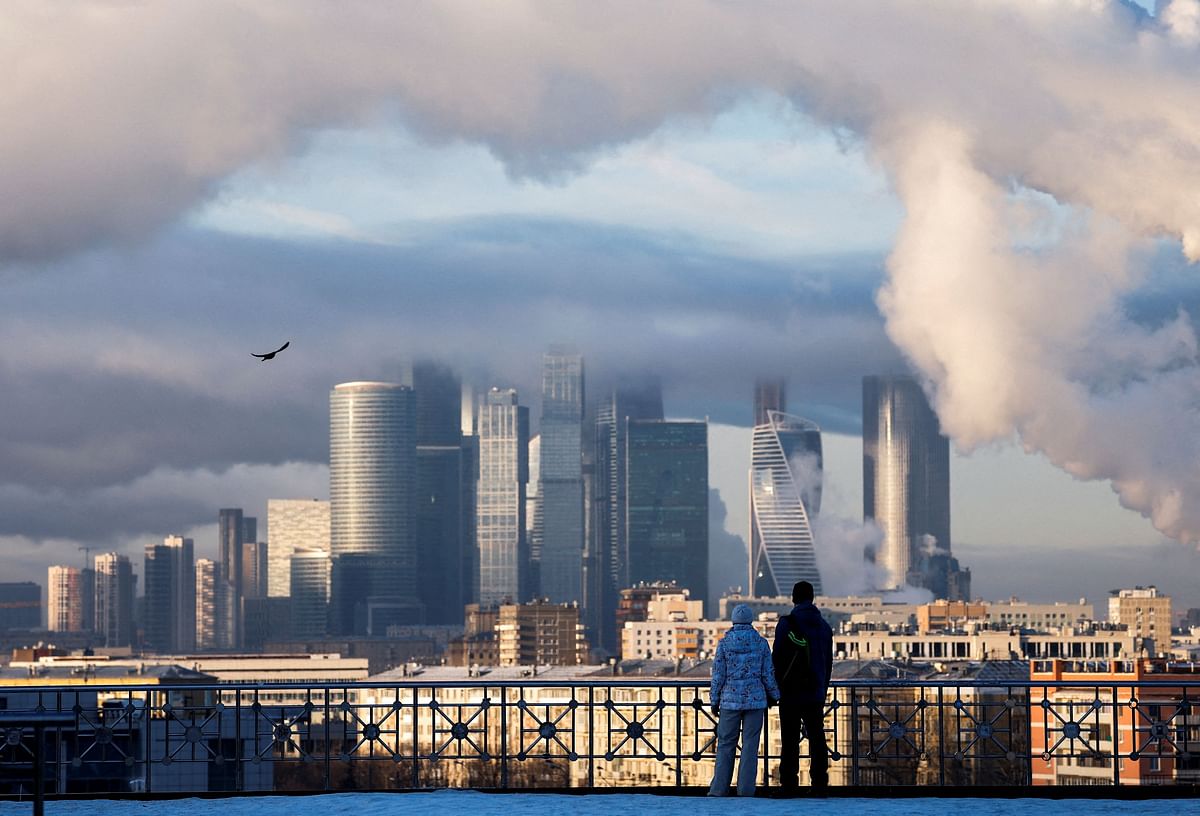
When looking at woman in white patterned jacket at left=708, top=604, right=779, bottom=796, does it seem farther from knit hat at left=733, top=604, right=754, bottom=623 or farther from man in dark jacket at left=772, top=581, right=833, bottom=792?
man in dark jacket at left=772, top=581, right=833, bottom=792

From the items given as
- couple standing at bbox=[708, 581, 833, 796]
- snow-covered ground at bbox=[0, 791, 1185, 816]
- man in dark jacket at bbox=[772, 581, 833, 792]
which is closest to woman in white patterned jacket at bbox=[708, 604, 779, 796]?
couple standing at bbox=[708, 581, 833, 796]

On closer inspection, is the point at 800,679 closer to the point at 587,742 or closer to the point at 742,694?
the point at 742,694

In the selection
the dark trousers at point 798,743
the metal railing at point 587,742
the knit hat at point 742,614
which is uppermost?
the knit hat at point 742,614

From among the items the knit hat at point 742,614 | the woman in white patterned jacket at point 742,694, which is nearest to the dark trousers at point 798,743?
the woman in white patterned jacket at point 742,694

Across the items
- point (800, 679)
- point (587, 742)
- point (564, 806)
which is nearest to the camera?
point (564, 806)

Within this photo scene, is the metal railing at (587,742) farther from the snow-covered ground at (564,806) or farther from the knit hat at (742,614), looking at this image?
the knit hat at (742,614)

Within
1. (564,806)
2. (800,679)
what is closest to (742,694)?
(800,679)
